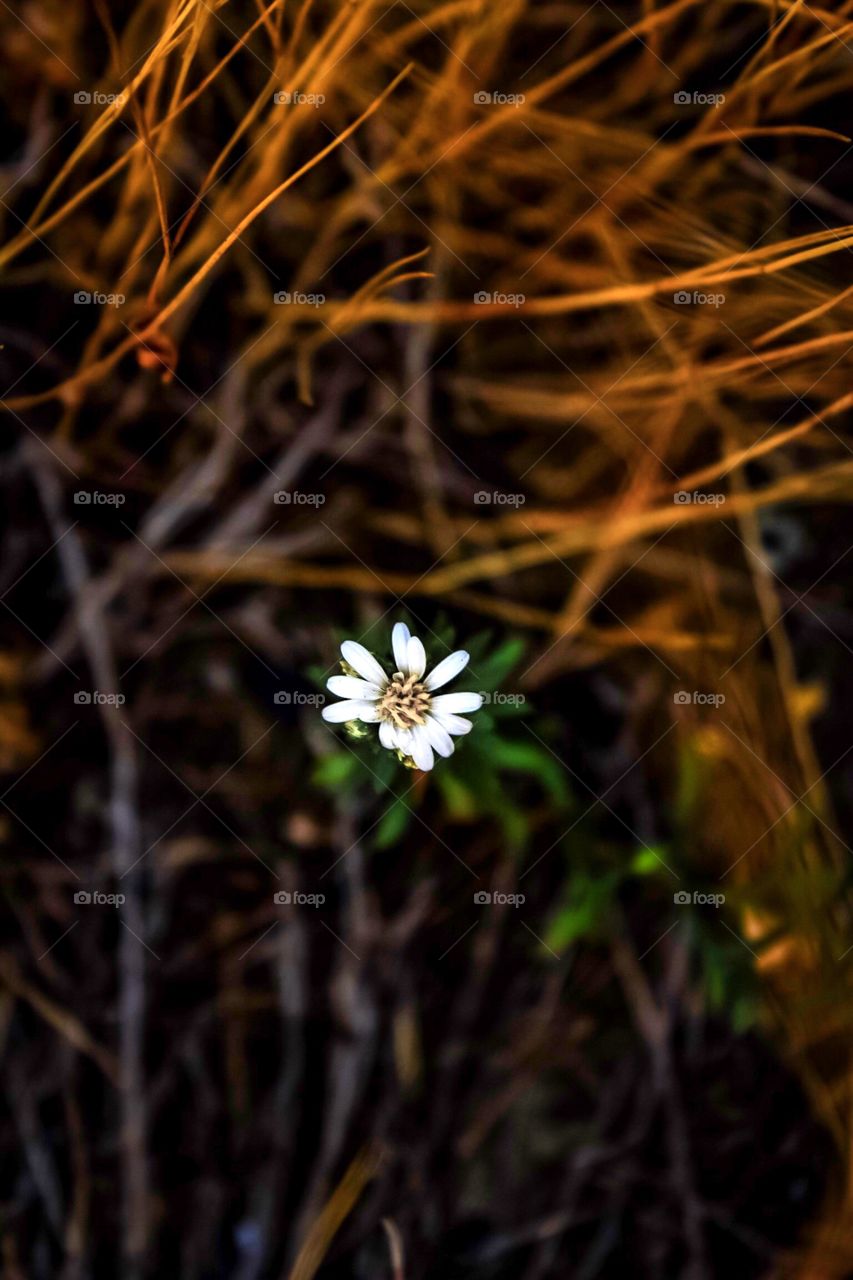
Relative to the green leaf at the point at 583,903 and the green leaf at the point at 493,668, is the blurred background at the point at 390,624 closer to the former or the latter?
the green leaf at the point at 583,903

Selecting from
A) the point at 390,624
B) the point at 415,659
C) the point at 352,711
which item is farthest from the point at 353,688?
the point at 390,624

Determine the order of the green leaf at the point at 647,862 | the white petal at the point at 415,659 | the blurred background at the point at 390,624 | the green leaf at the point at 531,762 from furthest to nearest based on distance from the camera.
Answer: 1. the blurred background at the point at 390,624
2. the green leaf at the point at 647,862
3. the green leaf at the point at 531,762
4. the white petal at the point at 415,659

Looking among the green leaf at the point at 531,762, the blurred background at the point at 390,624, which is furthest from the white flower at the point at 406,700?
the blurred background at the point at 390,624

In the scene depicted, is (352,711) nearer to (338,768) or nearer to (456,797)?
(338,768)

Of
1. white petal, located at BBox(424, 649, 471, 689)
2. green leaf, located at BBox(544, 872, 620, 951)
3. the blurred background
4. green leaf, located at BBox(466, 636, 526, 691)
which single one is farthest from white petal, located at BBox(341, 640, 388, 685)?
green leaf, located at BBox(544, 872, 620, 951)

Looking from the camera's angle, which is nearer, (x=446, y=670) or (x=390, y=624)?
(x=446, y=670)

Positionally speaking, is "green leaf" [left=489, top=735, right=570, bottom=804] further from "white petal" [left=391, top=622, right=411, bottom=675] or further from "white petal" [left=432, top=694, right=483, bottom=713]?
"white petal" [left=391, top=622, right=411, bottom=675]
